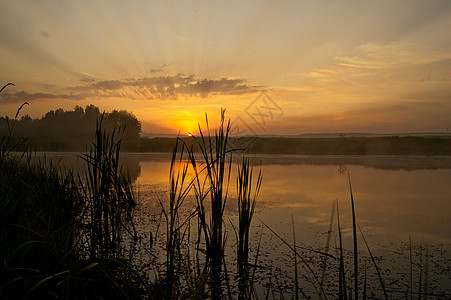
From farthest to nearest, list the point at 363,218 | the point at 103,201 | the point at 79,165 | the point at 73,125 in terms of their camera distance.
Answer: the point at 73,125 → the point at 79,165 → the point at 363,218 → the point at 103,201

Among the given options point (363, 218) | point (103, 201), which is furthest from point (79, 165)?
point (363, 218)

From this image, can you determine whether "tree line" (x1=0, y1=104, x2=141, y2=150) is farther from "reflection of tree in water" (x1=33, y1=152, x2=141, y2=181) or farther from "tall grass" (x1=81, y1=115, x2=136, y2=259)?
"tall grass" (x1=81, y1=115, x2=136, y2=259)

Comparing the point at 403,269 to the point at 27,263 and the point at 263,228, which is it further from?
the point at 27,263

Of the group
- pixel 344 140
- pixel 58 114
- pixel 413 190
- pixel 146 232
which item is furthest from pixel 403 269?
pixel 58 114

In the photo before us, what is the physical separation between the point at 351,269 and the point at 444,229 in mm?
1834

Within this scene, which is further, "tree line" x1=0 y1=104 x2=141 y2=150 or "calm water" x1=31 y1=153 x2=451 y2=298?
"tree line" x1=0 y1=104 x2=141 y2=150

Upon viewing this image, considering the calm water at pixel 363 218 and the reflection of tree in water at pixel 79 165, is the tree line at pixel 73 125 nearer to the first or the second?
the reflection of tree in water at pixel 79 165

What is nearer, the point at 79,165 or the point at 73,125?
the point at 79,165

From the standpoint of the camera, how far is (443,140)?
17.9 metres

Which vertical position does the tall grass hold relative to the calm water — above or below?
above

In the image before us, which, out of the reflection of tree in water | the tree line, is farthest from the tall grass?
the tree line

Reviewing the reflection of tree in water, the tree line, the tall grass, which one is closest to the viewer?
the tall grass

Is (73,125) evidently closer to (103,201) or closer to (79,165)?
(79,165)

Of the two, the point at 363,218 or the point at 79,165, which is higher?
the point at 79,165
